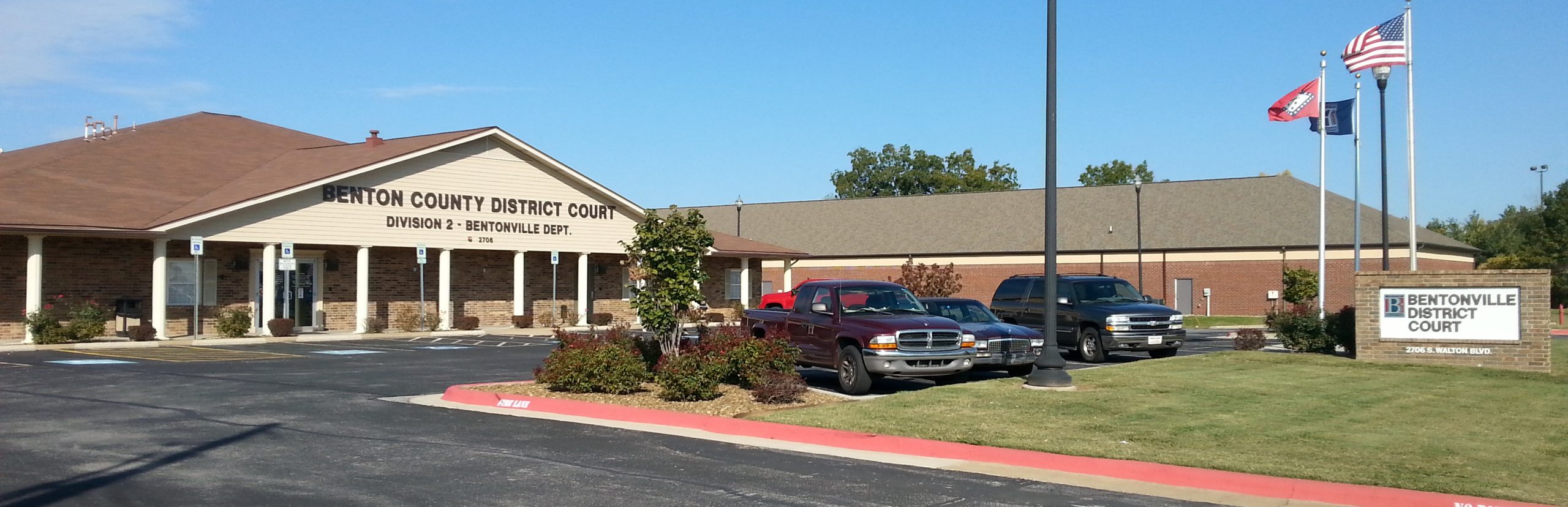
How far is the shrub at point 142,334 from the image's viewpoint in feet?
98.7

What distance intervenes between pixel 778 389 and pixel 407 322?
951 inches

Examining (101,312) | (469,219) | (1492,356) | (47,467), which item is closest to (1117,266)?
(469,219)

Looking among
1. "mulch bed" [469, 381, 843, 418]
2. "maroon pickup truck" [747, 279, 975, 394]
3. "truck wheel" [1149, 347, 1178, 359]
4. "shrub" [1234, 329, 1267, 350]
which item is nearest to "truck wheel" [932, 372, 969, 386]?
"maroon pickup truck" [747, 279, 975, 394]

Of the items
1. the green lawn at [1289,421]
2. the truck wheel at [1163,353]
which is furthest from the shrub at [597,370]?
the truck wheel at [1163,353]

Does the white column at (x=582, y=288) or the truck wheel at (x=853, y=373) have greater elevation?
the white column at (x=582, y=288)

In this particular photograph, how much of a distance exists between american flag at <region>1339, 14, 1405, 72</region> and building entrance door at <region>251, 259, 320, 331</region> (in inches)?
1073

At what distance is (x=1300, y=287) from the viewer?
4784 cm

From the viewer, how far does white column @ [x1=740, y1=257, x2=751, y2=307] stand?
48.2 m

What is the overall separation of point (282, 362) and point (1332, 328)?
1931 cm

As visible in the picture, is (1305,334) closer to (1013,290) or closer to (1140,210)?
(1013,290)

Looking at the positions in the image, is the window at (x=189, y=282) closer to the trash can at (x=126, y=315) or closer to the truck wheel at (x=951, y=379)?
the trash can at (x=126, y=315)

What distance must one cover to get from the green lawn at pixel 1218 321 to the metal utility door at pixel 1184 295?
1.73 m

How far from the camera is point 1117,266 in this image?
189ft

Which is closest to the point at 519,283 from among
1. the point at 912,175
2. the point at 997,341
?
the point at 997,341
